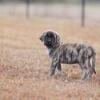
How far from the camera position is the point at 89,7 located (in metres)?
51.8

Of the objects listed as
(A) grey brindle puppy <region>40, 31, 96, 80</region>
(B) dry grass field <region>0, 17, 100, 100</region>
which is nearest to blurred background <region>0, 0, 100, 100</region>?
(B) dry grass field <region>0, 17, 100, 100</region>

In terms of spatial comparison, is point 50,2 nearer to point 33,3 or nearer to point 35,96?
point 33,3

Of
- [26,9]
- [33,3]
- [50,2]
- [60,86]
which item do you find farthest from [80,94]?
[50,2]

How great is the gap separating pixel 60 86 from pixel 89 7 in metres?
37.8

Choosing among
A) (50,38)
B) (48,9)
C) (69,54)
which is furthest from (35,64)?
(48,9)

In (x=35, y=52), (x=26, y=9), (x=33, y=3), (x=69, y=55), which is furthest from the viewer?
(x=33, y=3)

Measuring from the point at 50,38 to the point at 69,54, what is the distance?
673 millimetres

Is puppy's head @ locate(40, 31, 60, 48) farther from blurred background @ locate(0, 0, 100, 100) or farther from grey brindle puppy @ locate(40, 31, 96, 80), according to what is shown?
blurred background @ locate(0, 0, 100, 100)

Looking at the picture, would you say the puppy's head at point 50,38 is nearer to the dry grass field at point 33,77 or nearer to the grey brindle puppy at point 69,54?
the grey brindle puppy at point 69,54

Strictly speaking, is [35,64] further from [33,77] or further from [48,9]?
[48,9]

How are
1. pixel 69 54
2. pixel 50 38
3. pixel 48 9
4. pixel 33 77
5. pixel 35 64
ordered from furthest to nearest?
pixel 48 9
pixel 35 64
pixel 50 38
pixel 69 54
pixel 33 77

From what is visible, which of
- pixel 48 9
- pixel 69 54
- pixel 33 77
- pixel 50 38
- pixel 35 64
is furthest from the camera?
pixel 48 9

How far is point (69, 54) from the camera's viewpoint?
623 inches

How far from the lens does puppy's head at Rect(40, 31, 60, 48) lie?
1584 centimetres
